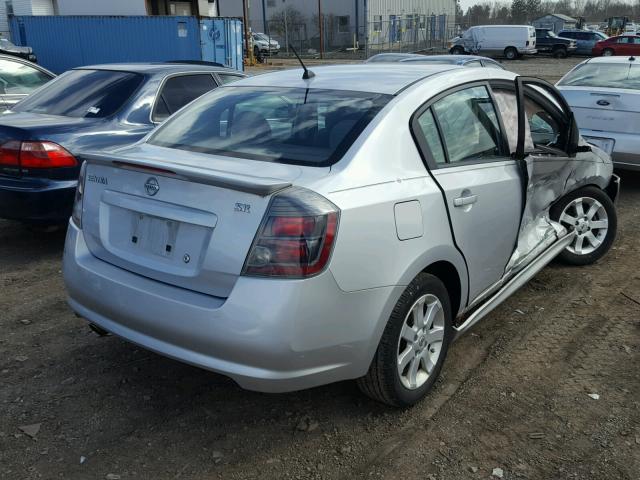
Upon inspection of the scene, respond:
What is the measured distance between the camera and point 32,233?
593cm

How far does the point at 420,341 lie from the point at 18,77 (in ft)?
22.4

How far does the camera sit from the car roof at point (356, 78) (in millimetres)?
3320

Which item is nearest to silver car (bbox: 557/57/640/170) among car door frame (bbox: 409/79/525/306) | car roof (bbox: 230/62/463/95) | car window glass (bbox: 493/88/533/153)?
car window glass (bbox: 493/88/533/153)

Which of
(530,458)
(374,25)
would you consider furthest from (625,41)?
(530,458)

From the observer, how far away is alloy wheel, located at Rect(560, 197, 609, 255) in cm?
499

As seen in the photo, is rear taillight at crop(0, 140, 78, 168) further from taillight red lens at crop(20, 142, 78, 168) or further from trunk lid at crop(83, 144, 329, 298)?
trunk lid at crop(83, 144, 329, 298)

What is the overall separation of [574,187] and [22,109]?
4861 mm

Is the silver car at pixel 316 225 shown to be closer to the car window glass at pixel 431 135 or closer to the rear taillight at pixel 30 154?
the car window glass at pixel 431 135

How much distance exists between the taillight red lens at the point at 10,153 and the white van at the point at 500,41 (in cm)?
3869

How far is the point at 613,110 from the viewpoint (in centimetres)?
712

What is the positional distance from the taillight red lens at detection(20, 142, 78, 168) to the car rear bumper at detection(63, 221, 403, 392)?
2517 mm

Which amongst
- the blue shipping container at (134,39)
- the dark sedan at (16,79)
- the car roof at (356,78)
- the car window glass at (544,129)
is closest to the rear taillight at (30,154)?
the car roof at (356,78)

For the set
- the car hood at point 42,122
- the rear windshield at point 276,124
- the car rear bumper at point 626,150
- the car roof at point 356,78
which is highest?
the car roof at point 356,78

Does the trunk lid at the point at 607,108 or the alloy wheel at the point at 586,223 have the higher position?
the trunk lid at the point at 607,108
